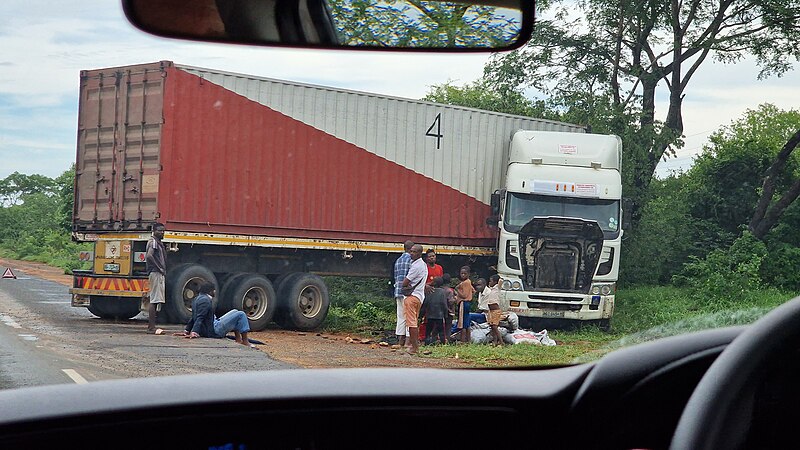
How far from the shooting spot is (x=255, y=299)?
14.9m

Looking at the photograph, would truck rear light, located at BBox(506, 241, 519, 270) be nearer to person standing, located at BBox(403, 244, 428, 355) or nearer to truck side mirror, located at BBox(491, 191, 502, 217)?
truck side mirror, located at BBox(491, 191, 502, 217)

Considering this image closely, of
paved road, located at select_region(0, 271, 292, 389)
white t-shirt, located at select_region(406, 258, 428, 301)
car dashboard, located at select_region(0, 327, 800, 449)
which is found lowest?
paved road, located at select_region(0, 271, 292, 389)

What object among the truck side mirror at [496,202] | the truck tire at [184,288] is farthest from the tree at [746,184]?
the truck tire at [184,288]

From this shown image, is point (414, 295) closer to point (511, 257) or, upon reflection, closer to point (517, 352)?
point (517, 352)

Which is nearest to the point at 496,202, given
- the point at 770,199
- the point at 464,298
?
the point at 464,298

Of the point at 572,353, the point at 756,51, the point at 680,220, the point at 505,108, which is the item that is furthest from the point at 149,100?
the point at 756,51

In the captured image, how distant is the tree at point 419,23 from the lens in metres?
1.61

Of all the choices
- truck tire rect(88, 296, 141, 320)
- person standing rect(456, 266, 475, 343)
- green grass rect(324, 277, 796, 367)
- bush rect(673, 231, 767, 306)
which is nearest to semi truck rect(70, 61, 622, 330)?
truck tire rect(88, 296, 141, 320)

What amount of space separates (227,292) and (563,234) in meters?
4.99

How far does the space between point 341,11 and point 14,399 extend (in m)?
0.83

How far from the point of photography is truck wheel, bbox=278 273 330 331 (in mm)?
15039

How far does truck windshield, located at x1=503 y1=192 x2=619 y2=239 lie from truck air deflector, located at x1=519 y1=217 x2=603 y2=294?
0.11m

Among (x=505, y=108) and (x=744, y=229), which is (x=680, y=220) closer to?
(x=744, y=229)

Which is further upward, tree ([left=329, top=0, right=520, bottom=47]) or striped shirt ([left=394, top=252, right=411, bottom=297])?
tree ([left=329, top=0, right=520, bottom=47])
